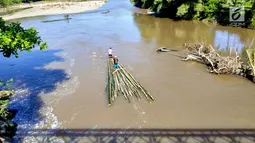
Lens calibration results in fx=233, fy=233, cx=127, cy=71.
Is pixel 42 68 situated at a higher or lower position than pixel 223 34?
lower

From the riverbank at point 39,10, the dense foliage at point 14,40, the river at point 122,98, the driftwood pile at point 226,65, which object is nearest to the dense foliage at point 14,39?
the dense foliage at point 14,40

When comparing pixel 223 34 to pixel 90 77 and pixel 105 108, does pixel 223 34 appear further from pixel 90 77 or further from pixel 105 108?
pixel 105 108

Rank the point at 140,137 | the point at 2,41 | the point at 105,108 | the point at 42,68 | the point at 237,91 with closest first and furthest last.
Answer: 1. the point at 2,41
2. the point at 140,137
3. the point at 105,108
4. the point at 237,91
5. the point at 42,68

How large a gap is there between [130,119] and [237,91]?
26.3 ft

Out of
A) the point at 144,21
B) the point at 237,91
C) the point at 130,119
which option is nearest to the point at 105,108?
the point at 130,119

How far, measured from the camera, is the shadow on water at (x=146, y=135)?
11422mm

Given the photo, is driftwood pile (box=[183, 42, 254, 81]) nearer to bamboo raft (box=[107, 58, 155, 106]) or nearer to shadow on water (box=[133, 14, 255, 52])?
shadow on water (box=[133, 14, 255, 52])

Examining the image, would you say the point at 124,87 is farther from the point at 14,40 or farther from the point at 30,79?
the point at 14,40

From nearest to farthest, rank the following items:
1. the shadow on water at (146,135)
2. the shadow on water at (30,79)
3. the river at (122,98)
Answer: the shadow on water at (146,135)
the river at (122,98)
the shadow on water at (30,79)

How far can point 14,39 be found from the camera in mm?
9469

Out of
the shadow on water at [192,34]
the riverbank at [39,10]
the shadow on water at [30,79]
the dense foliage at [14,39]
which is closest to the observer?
the dense foliage at [14,39]

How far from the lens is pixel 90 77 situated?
61.3ft

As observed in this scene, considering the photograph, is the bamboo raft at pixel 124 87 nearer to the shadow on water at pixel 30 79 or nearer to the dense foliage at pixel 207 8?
the shadow on water at pixel 30 79

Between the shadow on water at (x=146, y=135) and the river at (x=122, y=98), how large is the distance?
0.40 metres
